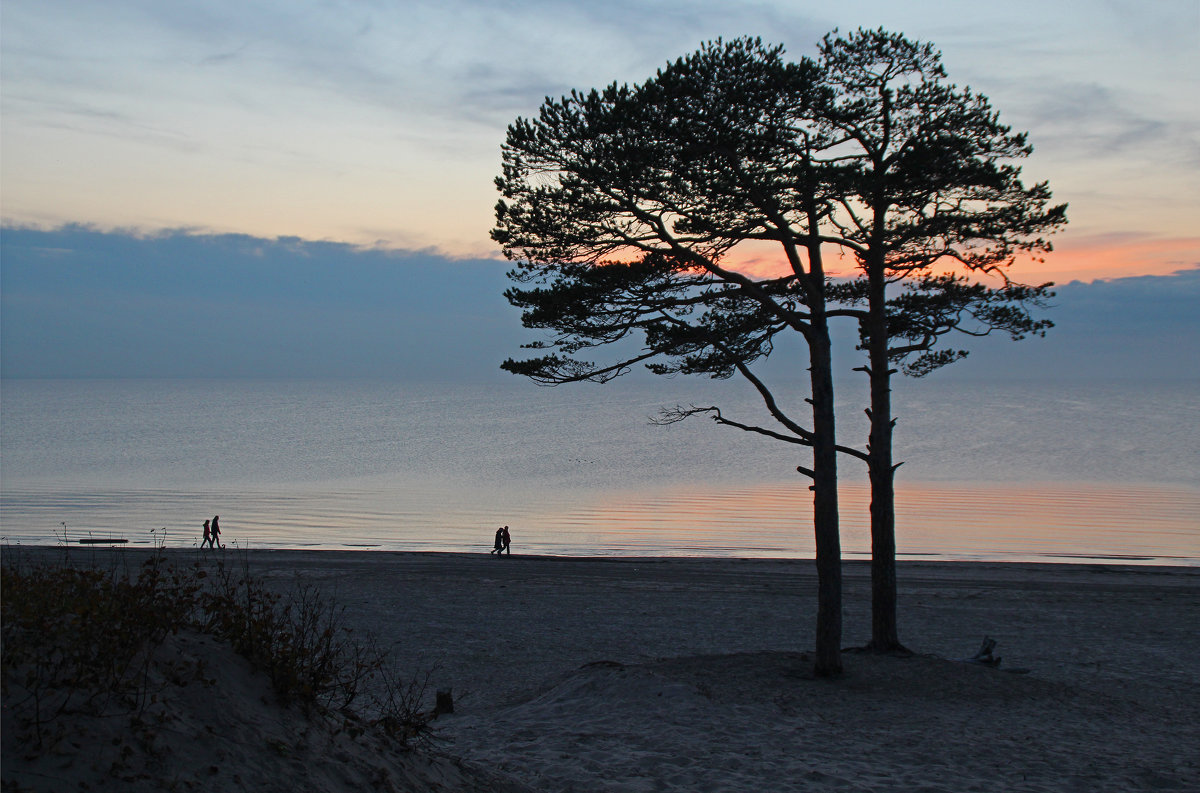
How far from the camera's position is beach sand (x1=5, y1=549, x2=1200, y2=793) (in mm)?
8375

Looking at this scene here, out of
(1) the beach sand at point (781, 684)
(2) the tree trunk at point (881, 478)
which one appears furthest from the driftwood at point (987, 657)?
(2) the tree trunk at point (881, 478)

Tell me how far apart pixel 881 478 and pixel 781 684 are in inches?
136

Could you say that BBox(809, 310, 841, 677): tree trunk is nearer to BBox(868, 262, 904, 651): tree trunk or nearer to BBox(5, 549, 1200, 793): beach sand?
BBox(5, 549, 1200, 793): beach sand

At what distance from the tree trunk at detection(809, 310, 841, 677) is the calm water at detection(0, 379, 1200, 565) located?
22.9 m

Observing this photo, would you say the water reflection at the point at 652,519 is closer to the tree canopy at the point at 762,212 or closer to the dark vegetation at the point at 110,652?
the tree canopy at the point at 762,212

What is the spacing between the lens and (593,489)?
6138 centimetres

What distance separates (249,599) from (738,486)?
58055 mm

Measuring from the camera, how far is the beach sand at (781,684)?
8.38 m

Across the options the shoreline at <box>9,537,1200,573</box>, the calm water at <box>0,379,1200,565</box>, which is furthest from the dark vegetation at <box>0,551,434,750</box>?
the calm water at <box>0,379,1200,565</box>

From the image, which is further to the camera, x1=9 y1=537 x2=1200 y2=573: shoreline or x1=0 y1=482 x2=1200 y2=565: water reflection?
x1=0 y1=482 x2=1200 y2=565: water reflection

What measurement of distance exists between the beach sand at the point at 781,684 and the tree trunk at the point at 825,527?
508 mm

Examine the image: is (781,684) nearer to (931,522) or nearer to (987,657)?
(987,657)

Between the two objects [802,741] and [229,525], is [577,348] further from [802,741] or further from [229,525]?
[229,525]

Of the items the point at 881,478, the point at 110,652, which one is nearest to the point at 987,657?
the point at 881,478
